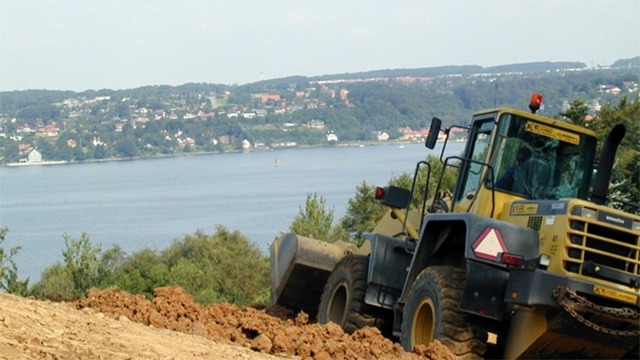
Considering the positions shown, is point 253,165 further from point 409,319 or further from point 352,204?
point 409,319

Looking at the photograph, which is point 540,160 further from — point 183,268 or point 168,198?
point 168,198

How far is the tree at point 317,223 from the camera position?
5797cm

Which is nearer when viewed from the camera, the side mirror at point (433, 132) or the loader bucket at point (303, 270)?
the side mirror at point (433, 132)

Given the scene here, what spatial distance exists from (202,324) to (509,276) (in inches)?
140

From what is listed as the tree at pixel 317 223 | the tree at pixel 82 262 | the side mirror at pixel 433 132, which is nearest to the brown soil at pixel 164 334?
the side mirror at pixel 433 132

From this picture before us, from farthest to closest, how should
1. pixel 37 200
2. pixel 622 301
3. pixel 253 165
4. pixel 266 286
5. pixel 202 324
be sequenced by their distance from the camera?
pixel 253 165
pixel 37 200
pixel 266 286
pixel 202 324
pixel 622 301

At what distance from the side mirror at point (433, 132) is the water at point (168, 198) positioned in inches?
1431

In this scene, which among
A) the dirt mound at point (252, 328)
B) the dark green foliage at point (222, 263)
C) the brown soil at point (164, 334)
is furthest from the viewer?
the dark green foliage at point (222, 263)

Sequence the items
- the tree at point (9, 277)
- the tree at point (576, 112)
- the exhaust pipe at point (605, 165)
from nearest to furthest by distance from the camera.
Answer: the exhaust pipe at point (605, 165), the tree at point (9, 277), the tree at point (576, 112)

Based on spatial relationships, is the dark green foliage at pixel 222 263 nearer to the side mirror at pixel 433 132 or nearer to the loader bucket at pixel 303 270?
the loader bucket at pixel 303 270

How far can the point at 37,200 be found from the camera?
134 m

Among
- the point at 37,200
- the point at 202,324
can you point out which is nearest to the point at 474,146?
the point at 202,324

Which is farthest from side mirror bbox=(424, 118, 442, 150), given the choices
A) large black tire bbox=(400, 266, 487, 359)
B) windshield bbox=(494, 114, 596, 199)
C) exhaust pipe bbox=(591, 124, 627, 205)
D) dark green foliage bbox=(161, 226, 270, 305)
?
dark green foliage bbox=(161, 226, 270, 305)

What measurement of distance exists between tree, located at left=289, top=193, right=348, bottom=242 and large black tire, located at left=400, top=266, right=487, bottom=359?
46.3m
